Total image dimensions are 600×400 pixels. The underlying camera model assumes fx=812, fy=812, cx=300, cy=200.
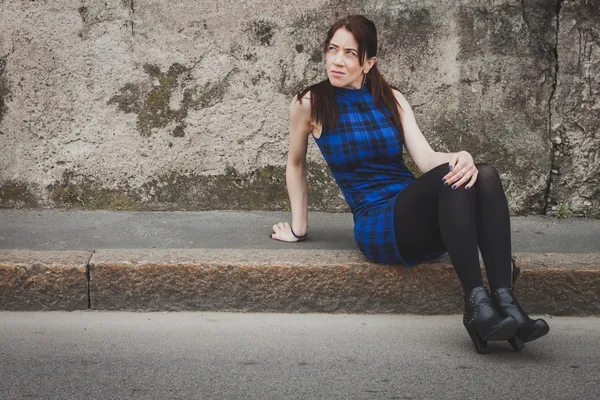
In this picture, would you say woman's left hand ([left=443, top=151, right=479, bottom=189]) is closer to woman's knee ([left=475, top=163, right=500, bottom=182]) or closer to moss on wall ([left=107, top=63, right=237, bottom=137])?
woman's knee ([left=475, top=163, right=500, bottom=182])

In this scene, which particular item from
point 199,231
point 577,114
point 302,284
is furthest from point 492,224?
point 577,114

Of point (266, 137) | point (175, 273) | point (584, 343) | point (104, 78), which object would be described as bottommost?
point (584, 343)

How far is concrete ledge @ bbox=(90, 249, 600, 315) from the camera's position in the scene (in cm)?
356

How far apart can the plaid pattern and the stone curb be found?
7.2 inches

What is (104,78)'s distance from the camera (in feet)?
15.1

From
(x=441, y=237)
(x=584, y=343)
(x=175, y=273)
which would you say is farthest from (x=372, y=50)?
(x=584, y=343)

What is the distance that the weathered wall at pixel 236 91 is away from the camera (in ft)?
15.0

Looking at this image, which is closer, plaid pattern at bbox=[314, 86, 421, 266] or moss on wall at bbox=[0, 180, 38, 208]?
plaid pattern at bbox=[314, 86, 421, 266]

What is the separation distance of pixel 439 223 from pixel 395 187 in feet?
1.52

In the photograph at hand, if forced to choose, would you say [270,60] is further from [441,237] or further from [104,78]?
[441,237]

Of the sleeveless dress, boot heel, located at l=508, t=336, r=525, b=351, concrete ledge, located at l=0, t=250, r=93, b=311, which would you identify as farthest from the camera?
the sleeveless dress

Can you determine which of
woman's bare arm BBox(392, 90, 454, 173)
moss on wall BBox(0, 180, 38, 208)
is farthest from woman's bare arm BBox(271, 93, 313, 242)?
moss on wall BBox(0, 180, 38, 208)

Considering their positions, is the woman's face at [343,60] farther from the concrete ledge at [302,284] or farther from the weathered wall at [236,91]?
the weathered wall at [236,91]

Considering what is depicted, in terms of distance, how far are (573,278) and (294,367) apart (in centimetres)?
140
